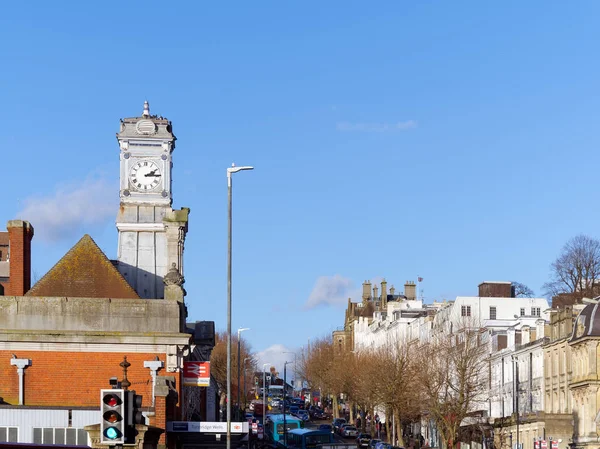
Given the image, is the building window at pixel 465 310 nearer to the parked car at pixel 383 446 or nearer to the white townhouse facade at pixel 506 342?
the white townhouse facade at pixel 506 342

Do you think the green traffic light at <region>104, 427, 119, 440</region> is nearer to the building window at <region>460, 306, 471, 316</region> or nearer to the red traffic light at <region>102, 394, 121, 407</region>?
the red traffic light at <region>102, 394, 121, 407</region>

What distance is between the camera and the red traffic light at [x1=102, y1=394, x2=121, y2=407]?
25094 millimetres

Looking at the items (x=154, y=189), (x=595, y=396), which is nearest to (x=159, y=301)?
(x=154, y=189)

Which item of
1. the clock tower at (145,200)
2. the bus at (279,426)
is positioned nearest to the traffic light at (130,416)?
the clock tower at (145,200)

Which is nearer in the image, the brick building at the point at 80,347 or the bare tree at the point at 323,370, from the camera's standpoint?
the brick building at the point at 80,347

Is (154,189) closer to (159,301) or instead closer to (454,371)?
(159,301)

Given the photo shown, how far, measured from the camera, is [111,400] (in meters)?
25.1

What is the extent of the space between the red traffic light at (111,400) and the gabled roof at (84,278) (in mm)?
29746

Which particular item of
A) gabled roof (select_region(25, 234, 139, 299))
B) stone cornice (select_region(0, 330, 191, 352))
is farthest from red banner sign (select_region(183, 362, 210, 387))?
gabled roof (select_region(25, 234, 139, 299))

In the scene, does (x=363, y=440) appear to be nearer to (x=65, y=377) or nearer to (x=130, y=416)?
(x=65, y=377)

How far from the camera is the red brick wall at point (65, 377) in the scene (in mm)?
50969

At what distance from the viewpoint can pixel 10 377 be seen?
5106 centimetres

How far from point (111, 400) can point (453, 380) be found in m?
83.4

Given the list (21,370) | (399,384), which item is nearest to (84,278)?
(21,370)
